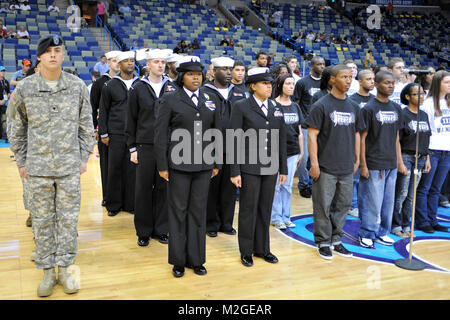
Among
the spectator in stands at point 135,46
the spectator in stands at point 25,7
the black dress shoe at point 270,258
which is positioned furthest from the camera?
the spectator in stands at point 25,7

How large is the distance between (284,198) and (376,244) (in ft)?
3.23

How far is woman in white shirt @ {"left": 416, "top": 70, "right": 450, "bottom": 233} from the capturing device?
4531 mm

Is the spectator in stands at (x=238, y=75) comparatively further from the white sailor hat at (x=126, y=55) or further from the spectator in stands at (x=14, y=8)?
the spectator in stands at (x=14, y=8)

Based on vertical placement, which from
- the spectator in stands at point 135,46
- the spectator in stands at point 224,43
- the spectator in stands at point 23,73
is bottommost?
the spectator in stands at point 23,73

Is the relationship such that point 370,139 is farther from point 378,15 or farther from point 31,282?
point 378,15

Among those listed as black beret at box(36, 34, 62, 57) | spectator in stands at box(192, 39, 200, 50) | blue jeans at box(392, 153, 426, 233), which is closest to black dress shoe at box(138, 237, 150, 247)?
black beret at box(36, 34, 62, 57)

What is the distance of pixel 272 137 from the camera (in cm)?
361

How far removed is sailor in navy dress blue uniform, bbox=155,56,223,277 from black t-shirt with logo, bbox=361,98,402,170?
1.53 metres

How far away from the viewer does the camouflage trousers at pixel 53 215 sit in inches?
115

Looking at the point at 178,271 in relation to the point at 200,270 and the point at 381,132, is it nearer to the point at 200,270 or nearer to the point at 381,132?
the point at 200,270

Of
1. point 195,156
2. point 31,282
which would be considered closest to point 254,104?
point 195,156

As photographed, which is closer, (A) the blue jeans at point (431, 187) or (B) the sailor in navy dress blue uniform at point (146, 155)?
(B) the sailor in navy dress blue uniform at point (146, 155)

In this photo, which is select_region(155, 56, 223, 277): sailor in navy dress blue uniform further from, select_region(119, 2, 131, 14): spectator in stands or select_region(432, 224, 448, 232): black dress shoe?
select_region(119, 2, 131, 14): spectator in stands

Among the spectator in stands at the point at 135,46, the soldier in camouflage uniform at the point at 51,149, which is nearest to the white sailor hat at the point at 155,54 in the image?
the soldier in camouflage uniform at the point at 51,149
